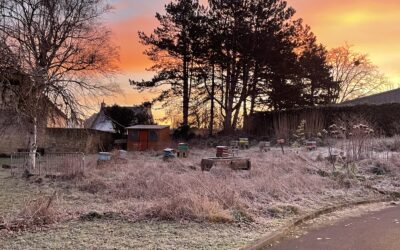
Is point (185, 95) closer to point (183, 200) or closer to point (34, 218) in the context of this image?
point (183, 200)

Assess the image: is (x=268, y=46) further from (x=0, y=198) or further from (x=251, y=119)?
(x=0, y=198)

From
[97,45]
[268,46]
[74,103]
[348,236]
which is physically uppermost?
[268,46]

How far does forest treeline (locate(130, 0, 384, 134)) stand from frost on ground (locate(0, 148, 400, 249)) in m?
20.6

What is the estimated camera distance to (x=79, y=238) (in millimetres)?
6664

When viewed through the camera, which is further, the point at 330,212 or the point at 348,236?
the point at 330,212

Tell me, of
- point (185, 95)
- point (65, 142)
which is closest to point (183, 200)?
point (65, 142)

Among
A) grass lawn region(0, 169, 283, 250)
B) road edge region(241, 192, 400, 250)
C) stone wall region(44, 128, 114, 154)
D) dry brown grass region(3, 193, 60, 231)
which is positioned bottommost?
road edge region(241, 192, 400, 250)

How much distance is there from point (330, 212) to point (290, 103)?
92.8ft

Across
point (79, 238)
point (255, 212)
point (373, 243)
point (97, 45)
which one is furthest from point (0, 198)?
point (97, 45)

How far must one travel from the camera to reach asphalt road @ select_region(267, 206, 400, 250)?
22.9 ft

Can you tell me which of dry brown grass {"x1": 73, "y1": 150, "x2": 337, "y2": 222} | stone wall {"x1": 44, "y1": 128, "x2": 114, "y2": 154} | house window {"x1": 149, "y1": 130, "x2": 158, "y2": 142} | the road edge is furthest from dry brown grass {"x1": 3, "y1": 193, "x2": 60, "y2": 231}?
house window {"x1": 149, "y1": 130, "x2": 158, "y2": 142}

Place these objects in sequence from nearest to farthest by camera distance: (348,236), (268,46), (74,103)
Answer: (348,236), (74,103), (268,46)

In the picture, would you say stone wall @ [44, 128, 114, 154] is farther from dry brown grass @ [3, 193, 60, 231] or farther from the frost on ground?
dry brown grass @ [3, 193, 60, 231]

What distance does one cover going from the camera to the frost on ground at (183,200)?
6.82 metres
